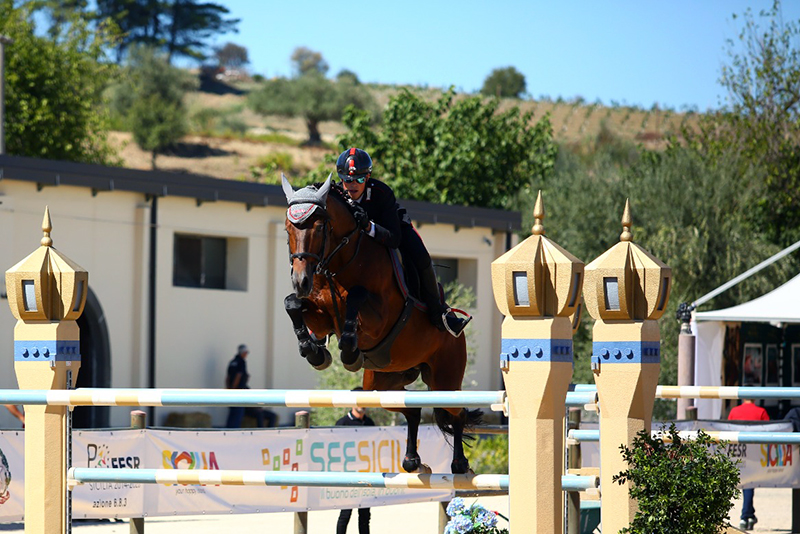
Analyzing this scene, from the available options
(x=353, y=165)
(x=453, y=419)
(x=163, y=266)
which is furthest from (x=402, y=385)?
(x=163, y=266)

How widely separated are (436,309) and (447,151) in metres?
26.7

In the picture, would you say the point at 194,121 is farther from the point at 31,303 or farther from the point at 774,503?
the point at 31,303

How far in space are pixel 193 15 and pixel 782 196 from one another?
202 feet

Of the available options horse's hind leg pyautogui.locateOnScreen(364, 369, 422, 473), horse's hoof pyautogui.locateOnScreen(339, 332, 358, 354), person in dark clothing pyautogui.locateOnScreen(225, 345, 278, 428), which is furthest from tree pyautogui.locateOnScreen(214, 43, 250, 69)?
horse's hoof pyautogui.locateOnScreen(339, 332, 358, 354)

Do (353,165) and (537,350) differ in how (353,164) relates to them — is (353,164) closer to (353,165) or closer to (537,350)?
(353,165)

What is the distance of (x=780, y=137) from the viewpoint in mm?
29953

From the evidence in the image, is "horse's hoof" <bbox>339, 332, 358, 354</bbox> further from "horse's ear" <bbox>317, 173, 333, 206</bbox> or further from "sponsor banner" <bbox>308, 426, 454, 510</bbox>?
"sponsor banner" <bbox>308, 426, 454, 510</bbox>

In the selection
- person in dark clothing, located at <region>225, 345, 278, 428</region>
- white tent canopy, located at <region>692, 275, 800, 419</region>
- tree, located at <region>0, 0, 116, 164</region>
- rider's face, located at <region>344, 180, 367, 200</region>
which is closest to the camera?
rider's face, located at <region>344, 180, 367, 200</region>

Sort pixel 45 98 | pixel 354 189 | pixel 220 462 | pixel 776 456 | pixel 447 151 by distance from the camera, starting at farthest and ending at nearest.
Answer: pixel 45 98 → pixel 447 151 → pixel 776 456 → pixel 220 462 → pixel 354 189

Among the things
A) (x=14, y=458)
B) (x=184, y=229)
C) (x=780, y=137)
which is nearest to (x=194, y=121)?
(x=780, y=137)

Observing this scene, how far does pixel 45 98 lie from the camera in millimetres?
35969

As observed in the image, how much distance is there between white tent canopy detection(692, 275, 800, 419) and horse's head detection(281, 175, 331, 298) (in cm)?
1003

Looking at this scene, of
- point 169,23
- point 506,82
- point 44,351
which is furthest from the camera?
point 506,82

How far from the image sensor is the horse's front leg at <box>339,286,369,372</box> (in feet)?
21.6
